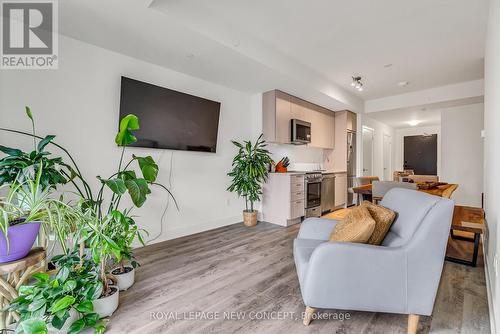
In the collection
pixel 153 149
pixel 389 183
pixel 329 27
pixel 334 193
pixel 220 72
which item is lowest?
pixel 334 193

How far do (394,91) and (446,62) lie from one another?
1.48 meters

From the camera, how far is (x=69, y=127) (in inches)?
102

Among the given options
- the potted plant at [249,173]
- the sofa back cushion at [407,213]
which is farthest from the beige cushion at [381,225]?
the potted plant at [249,173]

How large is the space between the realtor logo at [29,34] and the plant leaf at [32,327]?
2.33 m

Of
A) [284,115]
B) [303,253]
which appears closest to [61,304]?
[303,253]

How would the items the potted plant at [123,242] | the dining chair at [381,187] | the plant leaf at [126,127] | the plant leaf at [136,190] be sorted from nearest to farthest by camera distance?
the potted plant at [123,242] → the plant leaf at [136,190] → the plant leaf at [126,127] → the dining chair at [381,187]

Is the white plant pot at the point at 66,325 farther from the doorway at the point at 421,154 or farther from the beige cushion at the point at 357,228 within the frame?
the doorway at the point at 421,154

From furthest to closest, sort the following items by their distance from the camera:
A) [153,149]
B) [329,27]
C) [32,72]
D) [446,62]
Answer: [446,62]
[153,149]
[329,27]
[32,72]

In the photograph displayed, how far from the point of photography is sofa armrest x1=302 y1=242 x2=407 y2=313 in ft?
4.63

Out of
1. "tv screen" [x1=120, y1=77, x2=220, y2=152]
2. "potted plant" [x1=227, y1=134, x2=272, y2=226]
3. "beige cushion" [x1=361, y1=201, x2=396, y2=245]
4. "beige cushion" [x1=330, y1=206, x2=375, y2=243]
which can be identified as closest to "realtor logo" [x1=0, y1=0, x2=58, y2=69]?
"tv screen" [x1=120, y1=77, x2=220, y2=152]

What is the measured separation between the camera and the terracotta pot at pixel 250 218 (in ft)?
13.5

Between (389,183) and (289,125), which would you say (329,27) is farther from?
(389,183)

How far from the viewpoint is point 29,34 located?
2371mm

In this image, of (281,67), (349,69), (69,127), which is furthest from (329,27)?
(69,127)
